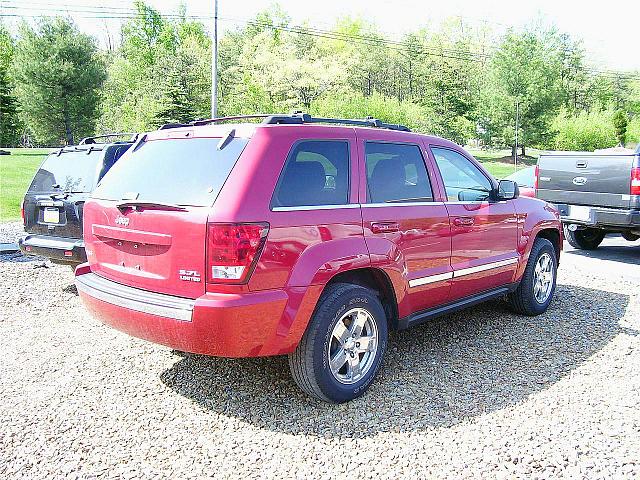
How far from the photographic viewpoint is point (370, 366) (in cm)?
389

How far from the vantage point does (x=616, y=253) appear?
9805mm

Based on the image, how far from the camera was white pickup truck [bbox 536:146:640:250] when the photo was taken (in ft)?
26.8

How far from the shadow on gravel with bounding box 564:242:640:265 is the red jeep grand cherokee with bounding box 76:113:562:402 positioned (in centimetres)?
587

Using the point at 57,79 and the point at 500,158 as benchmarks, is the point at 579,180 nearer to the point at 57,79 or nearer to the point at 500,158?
the point at 500,158

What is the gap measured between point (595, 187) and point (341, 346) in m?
6.54

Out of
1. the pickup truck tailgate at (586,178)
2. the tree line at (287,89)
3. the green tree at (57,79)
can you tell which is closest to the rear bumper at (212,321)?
the pickup truck tailgate at (586,178)

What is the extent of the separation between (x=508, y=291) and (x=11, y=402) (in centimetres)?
431

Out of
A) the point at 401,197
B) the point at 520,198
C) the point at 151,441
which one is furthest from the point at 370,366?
the point at 520,198

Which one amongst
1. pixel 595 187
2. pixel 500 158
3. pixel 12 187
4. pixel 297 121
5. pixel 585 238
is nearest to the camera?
pixel 297 121

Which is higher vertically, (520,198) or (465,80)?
(465,80)

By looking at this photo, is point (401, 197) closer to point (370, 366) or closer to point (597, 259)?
point (370, 366)

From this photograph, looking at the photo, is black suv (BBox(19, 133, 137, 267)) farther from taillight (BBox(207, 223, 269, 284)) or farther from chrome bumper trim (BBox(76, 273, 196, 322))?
taillight (BBox(207, 223, 269, 284))

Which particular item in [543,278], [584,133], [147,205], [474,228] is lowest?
[543,278]

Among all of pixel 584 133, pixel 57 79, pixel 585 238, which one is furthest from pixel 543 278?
pixel 57 79
